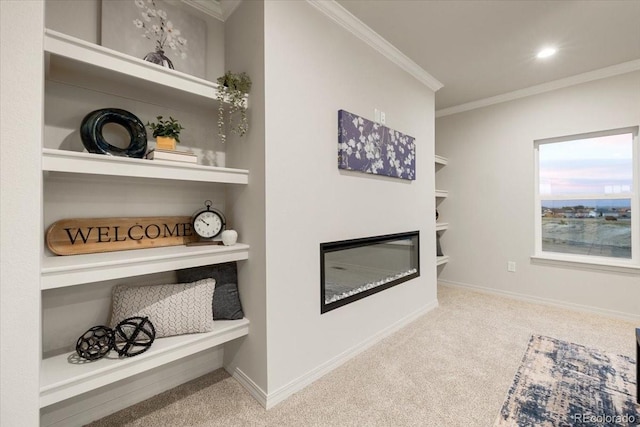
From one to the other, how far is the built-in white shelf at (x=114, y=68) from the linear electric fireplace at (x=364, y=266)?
124 centimetres

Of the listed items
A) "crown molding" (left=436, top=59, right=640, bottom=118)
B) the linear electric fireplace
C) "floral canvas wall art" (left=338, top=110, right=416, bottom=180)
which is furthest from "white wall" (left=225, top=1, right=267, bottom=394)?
"crown molding" (left=436, top=59, right=640, bottom=118)

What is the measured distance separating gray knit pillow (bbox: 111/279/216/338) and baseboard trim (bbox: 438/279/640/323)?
3537 millimetres

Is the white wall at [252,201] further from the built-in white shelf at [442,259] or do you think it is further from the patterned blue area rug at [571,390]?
the built-in white shelf at [442,259]

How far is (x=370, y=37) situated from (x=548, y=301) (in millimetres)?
3491

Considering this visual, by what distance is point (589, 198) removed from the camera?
3.16 m

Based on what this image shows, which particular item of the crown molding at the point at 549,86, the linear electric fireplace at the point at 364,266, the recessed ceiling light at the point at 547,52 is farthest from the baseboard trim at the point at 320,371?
the crown molding at the point at 549,86

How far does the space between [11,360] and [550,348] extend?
324 centimetres

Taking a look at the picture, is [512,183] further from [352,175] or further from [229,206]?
[229,206]

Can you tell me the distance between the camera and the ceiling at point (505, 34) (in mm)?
2037

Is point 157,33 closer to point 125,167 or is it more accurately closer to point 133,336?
point 125,167

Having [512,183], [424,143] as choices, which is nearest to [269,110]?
[424,143]

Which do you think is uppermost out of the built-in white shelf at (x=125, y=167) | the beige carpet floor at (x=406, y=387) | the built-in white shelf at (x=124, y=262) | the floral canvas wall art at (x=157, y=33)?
the floral canvas wall art at (x=157, y=33)

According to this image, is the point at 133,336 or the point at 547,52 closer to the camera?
the point at 133,336

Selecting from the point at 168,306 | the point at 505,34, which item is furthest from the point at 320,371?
the point at 505,34
